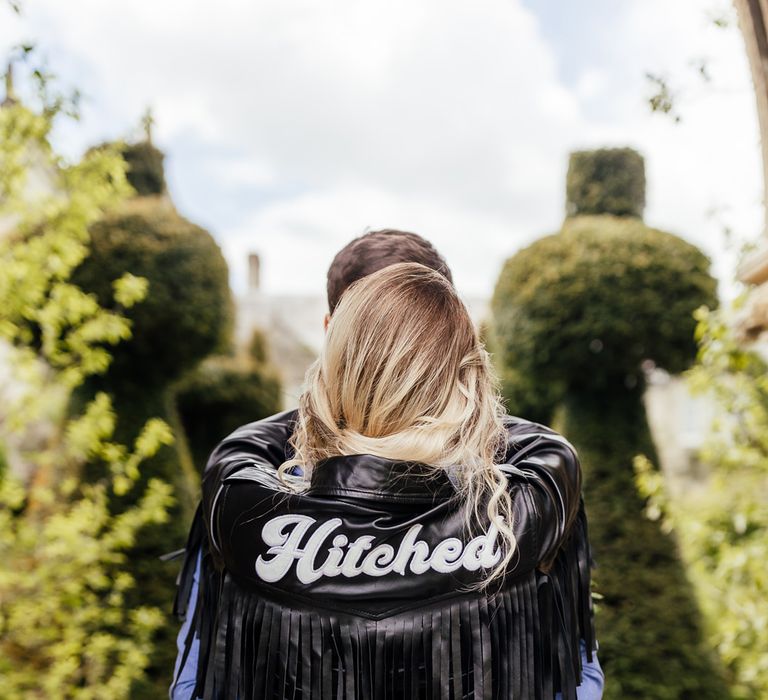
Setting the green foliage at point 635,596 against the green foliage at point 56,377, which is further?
the green foliage at point 635,596

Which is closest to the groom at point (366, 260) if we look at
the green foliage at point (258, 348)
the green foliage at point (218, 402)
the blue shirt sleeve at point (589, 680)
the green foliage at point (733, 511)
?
the blue shirt sleeve at point (589, 680)

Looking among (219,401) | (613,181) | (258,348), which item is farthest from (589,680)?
(258,348)

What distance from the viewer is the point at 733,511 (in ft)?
14.0

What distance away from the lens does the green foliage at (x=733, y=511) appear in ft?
10.6

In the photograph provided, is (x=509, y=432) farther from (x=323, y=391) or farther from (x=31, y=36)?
(x=31, y=36)

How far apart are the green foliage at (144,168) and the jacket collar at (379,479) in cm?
548

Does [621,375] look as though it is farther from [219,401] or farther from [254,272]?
[254,272]

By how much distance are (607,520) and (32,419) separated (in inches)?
146

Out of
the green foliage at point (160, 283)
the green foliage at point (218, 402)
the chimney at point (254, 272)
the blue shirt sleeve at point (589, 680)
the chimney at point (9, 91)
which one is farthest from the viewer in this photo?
the chimney at point (254, 272)

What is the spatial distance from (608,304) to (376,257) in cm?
376

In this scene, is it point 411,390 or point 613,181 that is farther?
point 613,181

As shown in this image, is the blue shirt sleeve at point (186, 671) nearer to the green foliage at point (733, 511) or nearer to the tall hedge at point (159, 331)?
the green foliage at point (733, 511)

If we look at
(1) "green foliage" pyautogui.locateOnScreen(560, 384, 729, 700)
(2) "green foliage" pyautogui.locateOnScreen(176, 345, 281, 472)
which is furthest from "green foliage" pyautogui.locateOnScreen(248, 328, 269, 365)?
(1) "green foliage" pyautogui.locateOnScreen(560, 384, 729, 700)

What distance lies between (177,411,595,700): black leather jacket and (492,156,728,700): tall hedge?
3897 millimetres
